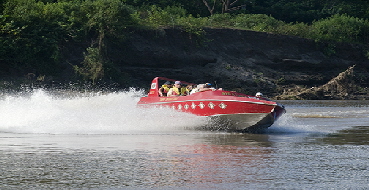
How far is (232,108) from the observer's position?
17.6 meters

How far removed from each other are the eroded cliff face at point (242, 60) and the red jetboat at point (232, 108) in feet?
84.7

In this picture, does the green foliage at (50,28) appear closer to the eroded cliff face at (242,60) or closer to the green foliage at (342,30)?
the eroded cliff face at (242,60)

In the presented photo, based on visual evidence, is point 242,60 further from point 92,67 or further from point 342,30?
point 342,30

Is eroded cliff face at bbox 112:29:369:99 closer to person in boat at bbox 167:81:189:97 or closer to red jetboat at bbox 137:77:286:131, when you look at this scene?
person in boat at bbox 167:81:189:97

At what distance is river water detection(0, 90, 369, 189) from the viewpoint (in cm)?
893

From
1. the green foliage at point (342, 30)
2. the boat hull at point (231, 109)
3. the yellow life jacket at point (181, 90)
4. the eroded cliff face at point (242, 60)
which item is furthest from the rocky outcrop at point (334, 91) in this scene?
the boat hull at point (231, 109)

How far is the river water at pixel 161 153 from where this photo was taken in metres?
8.93

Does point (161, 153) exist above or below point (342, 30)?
below

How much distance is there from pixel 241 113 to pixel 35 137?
5643 millimetres

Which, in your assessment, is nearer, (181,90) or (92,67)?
(181,90)

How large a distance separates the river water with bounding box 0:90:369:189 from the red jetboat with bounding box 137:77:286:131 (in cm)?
34

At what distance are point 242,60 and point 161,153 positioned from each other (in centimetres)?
3869

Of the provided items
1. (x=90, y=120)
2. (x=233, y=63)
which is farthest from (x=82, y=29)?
(x=90, y=120)

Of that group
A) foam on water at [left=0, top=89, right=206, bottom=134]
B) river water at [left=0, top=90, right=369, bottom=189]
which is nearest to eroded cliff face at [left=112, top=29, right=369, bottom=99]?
foam on water at [left=0, top=89, right=206, bottom=134]
